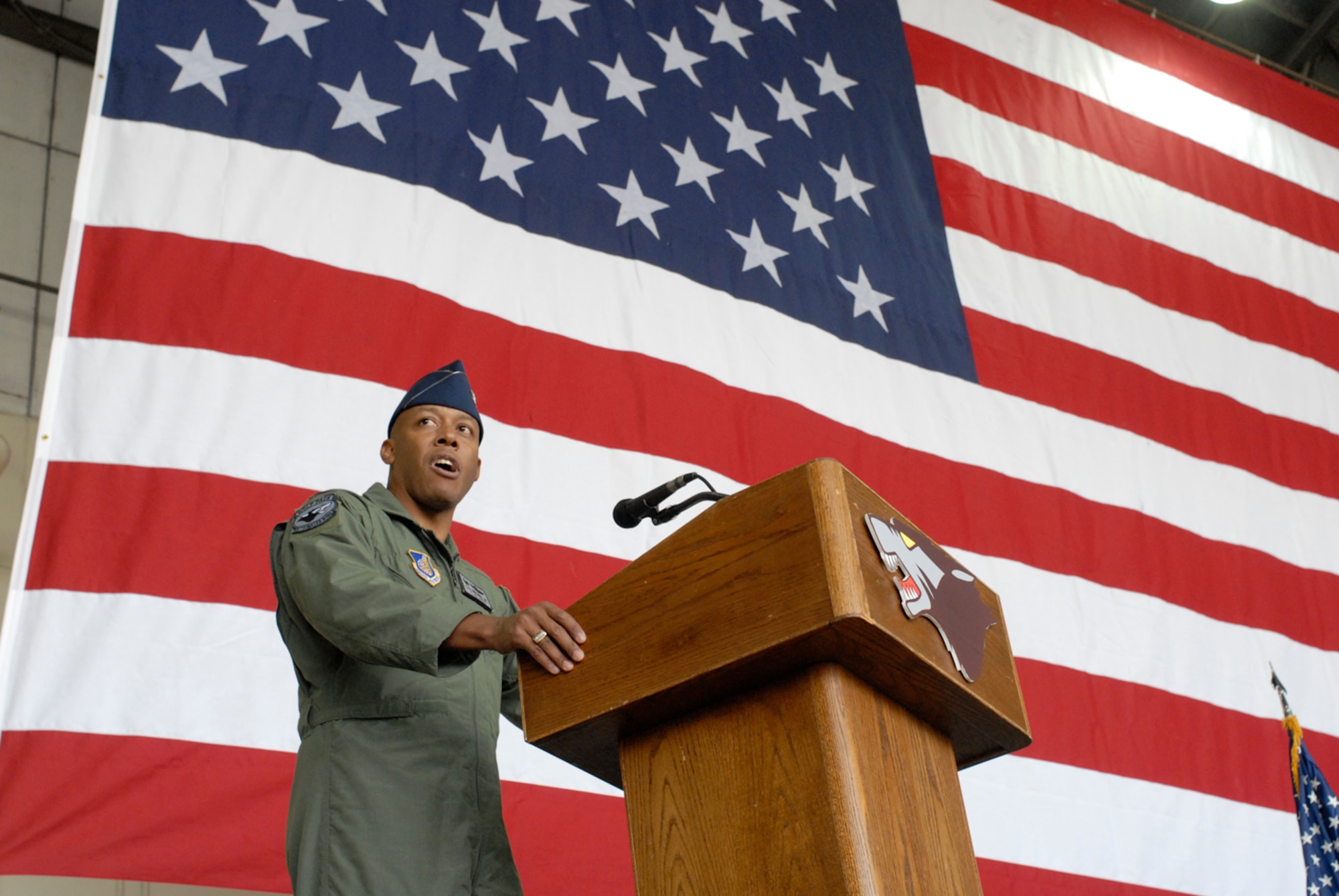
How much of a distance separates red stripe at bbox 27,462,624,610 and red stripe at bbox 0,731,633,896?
0.92 ft

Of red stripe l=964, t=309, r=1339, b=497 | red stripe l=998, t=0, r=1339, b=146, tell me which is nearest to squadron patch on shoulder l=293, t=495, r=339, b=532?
red stripe l=964, t=309, r=1339, b=497

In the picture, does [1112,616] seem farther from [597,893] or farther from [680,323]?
[597,893]

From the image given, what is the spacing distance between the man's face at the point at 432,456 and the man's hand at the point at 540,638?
1.47ft

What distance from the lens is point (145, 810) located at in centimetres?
204

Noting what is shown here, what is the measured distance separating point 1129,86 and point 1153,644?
82.0 inches

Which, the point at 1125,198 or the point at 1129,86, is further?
the point at 1129,86

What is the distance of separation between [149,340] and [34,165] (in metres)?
2.02

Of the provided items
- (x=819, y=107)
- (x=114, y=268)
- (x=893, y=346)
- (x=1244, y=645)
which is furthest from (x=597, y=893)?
(x=819, y=107)

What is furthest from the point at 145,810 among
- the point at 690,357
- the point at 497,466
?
the point at 690,357

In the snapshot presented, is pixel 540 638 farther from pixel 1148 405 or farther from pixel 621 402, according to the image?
pixel 1148 405

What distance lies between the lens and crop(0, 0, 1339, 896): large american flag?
225 centimetres

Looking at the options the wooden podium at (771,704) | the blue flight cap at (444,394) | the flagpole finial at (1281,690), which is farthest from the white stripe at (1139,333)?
the wooden podium at (771,704)

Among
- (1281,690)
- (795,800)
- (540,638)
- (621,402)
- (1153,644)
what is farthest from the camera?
(1281,690)

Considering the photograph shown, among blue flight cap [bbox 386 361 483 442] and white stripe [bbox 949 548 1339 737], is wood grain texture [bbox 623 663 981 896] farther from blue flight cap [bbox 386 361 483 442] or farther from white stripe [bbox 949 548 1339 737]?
white stripe [bbox 949 548 1339 737]
